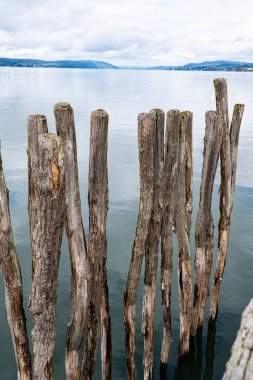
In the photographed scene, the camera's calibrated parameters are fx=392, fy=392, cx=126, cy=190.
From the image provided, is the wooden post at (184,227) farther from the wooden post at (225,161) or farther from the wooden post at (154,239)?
the wooden post at (225,161)

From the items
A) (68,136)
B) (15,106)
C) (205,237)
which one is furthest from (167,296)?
(15,106)

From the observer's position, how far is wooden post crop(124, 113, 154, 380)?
521 cm

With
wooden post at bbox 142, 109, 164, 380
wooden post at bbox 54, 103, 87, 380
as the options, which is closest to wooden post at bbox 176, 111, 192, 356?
wooden post at bbox 142, 109, 164, 380

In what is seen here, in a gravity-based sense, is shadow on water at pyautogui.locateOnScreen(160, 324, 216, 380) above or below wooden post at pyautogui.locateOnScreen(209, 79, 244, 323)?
below

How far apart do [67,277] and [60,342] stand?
2.34m

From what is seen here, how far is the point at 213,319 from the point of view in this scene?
8211mm

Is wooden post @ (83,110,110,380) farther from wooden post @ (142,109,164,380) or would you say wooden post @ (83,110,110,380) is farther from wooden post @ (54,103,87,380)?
wooden post @ (142,109,164,380)

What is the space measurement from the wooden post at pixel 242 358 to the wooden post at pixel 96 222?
3.43 m

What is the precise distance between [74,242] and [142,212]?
1096 millimetres

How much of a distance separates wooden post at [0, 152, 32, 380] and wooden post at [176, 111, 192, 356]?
Result: 2591 mm

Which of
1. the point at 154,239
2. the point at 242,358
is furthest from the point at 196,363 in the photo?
the point at 242,358

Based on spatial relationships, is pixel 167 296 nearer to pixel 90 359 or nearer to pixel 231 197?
pixel 90 359

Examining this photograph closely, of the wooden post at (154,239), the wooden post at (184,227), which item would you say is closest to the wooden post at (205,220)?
the wooden post at (184,227)

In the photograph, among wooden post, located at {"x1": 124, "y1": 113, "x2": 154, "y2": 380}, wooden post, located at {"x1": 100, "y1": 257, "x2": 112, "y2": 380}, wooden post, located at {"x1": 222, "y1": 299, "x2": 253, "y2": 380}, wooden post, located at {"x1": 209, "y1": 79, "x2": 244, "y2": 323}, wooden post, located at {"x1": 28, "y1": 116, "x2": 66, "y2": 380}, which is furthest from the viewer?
wooden post, located at {"x1": 209, "y1": 79, "x2": 244, "y2": 323}
